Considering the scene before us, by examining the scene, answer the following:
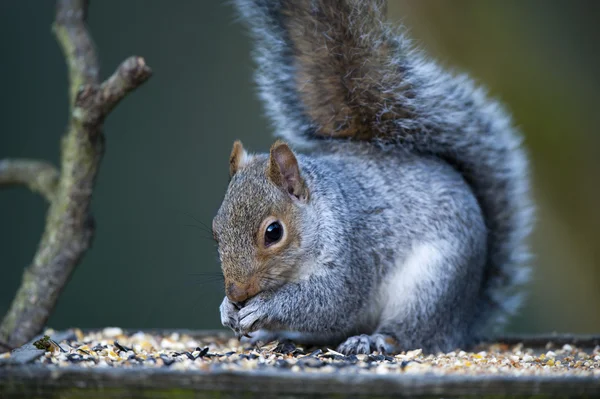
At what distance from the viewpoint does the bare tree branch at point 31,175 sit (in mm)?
2316

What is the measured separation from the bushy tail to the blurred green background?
3.58 ft

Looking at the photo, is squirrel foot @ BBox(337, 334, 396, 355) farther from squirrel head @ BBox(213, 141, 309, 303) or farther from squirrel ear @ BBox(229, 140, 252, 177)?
squirrel ear @ BBox(229, 140, 252, 177)

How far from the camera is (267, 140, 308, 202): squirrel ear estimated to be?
1920 millimetres

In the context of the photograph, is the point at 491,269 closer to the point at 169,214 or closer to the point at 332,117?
the point at 332,117

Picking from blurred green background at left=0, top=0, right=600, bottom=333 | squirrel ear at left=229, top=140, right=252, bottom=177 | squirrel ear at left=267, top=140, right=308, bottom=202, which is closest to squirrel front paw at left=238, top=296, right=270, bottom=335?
squirrel ear at left=267, top=140, right=308, bottom=202

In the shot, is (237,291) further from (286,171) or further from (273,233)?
(286,171)

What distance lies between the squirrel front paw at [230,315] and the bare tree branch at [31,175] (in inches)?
29.3

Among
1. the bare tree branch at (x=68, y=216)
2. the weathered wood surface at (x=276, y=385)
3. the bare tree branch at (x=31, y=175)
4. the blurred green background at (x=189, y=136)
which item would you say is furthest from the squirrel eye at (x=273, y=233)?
the blurred green background at (x=189, y=136)

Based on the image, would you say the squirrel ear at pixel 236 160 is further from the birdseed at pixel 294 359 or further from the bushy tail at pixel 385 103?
the birdseed at pixel 294 359

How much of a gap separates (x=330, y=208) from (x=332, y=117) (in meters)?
0.43

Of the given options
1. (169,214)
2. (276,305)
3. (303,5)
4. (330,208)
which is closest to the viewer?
(276,305)

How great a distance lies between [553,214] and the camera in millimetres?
3553

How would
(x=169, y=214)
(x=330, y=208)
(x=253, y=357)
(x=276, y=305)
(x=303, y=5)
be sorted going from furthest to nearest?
(x=169, y=214) → (x=303, y=5) → (x=330, y=208) → (x=276, y=305) → (x=253, y=357)

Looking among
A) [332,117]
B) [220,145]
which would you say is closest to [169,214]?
[220,145]
